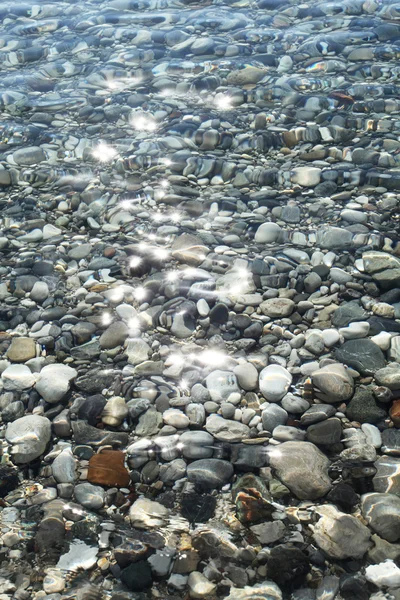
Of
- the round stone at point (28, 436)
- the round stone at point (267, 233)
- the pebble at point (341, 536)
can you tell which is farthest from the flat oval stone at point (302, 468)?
the round stone at point (267, 233)

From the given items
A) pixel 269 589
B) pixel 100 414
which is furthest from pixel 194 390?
pixel 269 589

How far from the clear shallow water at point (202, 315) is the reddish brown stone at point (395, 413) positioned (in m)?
0.02

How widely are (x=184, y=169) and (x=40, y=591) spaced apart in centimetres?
294

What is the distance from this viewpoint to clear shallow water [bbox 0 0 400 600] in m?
2.06

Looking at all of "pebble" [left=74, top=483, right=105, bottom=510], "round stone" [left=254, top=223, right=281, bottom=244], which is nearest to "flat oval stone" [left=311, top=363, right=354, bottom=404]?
"pebble" [left=74, top=483, right=105, bottom=510]

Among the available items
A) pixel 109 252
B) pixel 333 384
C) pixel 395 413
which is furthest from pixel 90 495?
pixel 109 252

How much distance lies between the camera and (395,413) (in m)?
2.47

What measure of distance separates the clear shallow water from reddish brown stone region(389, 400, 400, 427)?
0.07ft

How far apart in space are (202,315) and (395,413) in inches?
41.7

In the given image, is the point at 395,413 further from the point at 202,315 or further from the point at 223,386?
the point at 202,315

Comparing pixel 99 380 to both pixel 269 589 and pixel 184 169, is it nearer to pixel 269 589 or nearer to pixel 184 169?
pixel 269 589

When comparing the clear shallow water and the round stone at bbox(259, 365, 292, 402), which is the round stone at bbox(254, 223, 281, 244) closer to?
the clear shallow water

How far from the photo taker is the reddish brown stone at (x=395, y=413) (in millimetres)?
2447

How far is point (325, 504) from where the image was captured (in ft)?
7.10
